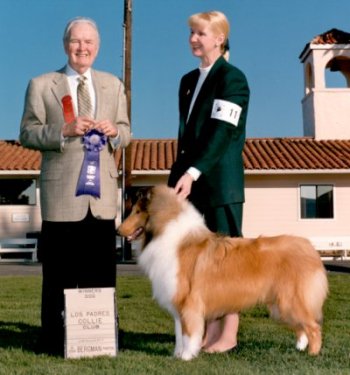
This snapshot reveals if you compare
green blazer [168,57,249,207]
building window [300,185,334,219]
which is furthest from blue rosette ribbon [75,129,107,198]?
building window [300,185,334,219]

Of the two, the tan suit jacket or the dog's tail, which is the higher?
the tan suit jacket

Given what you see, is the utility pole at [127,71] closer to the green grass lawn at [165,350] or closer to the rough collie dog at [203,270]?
the green grass lawn at [165,350]

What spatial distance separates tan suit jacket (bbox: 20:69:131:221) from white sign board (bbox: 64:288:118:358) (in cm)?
Result: 72

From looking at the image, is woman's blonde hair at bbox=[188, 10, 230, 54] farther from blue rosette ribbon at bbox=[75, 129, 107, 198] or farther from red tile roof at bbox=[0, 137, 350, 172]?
red tile roof at bbox=[0, 137, 350, 172]

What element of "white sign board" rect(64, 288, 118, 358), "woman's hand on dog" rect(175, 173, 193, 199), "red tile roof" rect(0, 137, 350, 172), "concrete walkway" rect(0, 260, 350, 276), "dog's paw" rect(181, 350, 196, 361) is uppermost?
"red tile roof" rect(0, 137, 350, 172)

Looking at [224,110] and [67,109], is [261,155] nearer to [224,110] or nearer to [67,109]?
[224,110]

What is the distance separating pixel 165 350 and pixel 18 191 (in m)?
19.6

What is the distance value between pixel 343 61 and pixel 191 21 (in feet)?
76.8

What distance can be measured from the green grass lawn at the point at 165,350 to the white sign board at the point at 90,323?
0.16 m

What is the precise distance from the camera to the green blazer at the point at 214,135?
593cm

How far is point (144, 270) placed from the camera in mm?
5930

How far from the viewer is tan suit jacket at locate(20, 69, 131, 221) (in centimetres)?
588

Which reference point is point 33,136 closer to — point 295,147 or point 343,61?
point 295,147

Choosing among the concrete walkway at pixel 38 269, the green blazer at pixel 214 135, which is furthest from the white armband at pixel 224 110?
the concrete walkway at pixel 38 269
